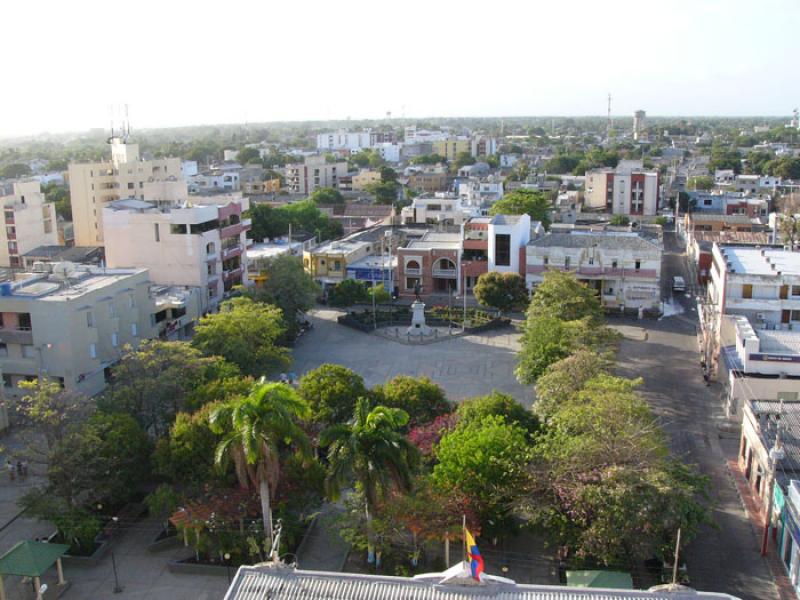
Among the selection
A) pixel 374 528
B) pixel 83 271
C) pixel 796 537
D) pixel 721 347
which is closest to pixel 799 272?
pixel 721 347

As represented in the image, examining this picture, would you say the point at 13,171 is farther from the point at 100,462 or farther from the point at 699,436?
the point at 699,436

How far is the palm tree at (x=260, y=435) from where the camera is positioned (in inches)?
794

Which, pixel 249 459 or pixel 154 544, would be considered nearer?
pixel 249 459

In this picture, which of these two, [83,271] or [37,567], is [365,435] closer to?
[37,567]

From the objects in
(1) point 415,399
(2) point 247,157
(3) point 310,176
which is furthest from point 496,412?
(2) point 247,157

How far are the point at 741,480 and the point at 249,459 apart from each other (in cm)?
1692

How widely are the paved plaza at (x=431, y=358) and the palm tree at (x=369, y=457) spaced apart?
1491cm

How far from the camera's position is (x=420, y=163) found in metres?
150

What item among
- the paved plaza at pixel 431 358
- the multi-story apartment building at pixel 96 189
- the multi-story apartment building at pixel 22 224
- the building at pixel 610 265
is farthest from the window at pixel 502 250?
the multi-story apartment building at pixel 22 224

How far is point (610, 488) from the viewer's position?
64.9 ft

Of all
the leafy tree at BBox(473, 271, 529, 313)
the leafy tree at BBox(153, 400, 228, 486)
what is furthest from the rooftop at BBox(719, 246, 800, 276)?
the leafy tree at BBox(153, 400, 228, 486)

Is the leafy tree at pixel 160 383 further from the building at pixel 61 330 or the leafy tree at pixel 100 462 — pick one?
the building at pixel 61 330

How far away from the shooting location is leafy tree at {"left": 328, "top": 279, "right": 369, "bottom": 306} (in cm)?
5019

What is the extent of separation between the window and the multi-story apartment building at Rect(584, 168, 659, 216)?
128 ft
